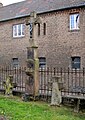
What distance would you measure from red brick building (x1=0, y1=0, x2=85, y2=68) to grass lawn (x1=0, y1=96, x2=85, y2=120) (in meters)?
11.6

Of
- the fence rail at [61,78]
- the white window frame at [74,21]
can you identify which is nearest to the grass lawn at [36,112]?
the fence rail at [61,78]

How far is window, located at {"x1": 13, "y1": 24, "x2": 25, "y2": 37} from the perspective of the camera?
93.6 feet

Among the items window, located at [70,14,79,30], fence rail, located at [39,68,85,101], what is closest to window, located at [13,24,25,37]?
window, located at [70,14,79,30]

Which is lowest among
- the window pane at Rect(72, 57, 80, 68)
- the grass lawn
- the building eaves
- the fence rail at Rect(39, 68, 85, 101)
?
the grass lawn

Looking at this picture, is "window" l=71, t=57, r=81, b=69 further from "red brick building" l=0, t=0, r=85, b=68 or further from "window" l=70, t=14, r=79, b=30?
"window" l=70, t=14, r=79, b=30

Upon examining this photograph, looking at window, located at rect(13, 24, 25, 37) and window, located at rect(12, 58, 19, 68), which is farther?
window, located at rect(12, 58, 19, 68)

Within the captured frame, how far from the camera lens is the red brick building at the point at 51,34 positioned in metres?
23.2

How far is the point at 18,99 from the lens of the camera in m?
13.3

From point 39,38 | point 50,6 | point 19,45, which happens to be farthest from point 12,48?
point 50,6

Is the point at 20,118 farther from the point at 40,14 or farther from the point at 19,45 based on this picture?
the point at 19,45

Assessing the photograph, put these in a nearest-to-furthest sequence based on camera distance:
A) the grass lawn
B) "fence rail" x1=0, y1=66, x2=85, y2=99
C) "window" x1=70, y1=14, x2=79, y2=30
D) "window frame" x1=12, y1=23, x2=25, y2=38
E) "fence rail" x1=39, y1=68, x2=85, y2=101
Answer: the grass lawn
"fence rail" x1=39, y1=68, x2=85, y2=101
"fence rail" x1=0, y1=66, x2=85, y2=99
"window" x1=70, y1=14, x2=79, y2=30
"window frame" x1=12, y1=23, x2=25, y2=38

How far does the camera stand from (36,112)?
1029cm

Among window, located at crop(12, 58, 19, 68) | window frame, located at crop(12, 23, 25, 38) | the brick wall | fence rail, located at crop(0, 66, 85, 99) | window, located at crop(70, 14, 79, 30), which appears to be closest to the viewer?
fence rail, located at crop(0, 66, 85, 99)

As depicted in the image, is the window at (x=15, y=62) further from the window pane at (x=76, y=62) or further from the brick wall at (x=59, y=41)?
the window pane at (x=76, y=62)
